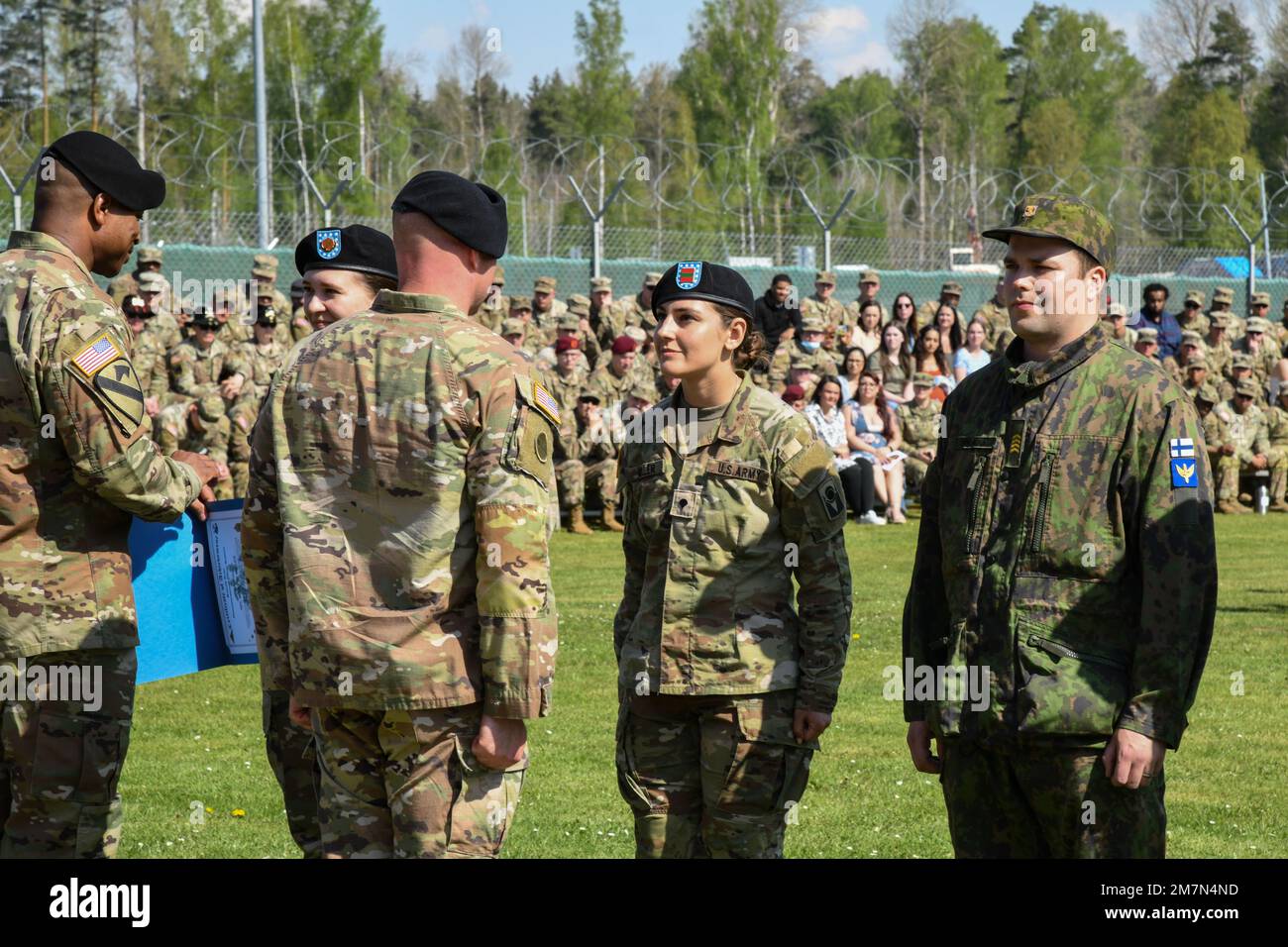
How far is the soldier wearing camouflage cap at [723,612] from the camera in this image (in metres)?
4.38

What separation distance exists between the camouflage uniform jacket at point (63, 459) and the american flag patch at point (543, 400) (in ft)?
4.73

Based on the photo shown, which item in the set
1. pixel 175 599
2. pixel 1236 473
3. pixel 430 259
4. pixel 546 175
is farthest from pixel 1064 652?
pixel 546 175

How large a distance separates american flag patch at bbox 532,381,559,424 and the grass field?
2.84 meters

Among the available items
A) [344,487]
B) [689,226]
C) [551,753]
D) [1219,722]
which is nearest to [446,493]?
[344,487]

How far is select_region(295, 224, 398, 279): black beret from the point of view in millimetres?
4895

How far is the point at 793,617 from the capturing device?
15.0 ft

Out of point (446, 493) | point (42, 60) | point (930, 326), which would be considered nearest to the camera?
point (446, 493)

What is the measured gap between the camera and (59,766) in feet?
14.4

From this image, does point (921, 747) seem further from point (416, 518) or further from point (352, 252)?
point (352, 252)

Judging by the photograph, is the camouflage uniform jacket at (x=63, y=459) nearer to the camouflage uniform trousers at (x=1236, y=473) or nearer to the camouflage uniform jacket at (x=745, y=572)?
the camouflage uniform jacket at (x=745, y=572)

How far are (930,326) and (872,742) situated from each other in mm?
11740

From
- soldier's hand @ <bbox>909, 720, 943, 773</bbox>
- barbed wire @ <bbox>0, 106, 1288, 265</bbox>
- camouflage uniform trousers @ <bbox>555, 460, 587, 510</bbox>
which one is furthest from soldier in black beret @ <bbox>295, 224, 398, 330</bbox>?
camouflage uniform trousers @ <bbox>555, 460, 587, 510</bbox>

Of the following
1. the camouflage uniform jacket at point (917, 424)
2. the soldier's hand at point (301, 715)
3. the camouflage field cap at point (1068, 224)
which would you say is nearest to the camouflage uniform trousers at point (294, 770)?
the soldier's hand at point (301, 715)

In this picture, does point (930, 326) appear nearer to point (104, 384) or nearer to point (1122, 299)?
point (1122, 299)
